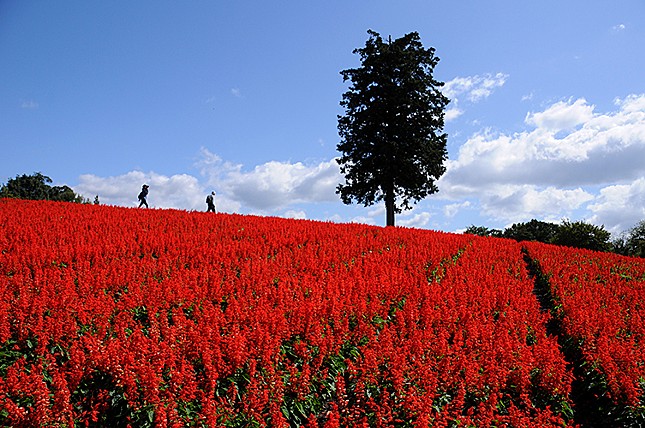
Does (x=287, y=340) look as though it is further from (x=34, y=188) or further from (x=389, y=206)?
(x=34, y=188)

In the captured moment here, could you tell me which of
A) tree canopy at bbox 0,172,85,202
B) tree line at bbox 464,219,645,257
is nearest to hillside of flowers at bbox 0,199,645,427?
tree line at bbox 464,219,645,257

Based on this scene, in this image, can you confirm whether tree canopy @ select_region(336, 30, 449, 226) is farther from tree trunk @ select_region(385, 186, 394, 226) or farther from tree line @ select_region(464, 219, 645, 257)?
tree line @ select_region(464, 219, 645, 257)

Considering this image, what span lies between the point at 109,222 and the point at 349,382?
10.9 m

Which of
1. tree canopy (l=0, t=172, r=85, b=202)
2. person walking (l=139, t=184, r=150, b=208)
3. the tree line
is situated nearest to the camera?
person walking (l=139, t=184, r=150, b=208)

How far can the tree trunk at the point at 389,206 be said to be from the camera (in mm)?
33594

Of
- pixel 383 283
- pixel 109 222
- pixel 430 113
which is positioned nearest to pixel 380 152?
pixel 430 113

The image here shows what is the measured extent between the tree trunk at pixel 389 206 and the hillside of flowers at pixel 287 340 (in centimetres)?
2037

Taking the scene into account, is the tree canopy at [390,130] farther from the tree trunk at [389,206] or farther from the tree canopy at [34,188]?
the tree canopy at [34,188]

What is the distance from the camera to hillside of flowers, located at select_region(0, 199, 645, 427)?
509 cm

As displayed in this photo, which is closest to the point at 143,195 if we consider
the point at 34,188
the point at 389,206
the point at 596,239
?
the point at 389,206

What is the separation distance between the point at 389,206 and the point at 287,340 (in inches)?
1084

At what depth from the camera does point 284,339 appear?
267 inches

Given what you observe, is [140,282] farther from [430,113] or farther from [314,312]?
[430,113]

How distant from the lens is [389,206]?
33.8 m
